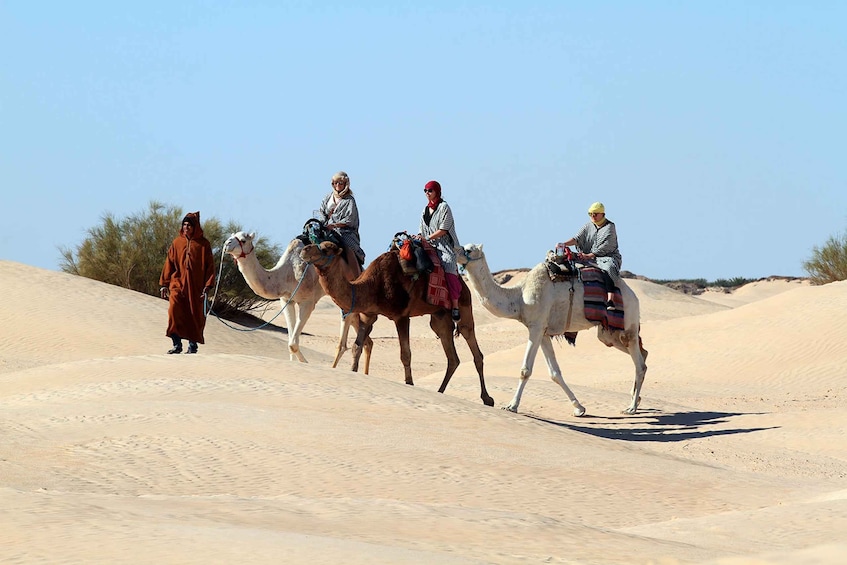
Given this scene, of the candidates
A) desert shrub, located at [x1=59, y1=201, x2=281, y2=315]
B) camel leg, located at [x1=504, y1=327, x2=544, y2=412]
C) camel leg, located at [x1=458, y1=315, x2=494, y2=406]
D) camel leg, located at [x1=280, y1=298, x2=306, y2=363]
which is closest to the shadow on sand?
camel leg, located at [x1=504, y1=327, x2=544, y2=412]

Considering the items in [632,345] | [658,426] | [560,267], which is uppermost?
[560,267]

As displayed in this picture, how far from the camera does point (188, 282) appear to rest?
14.9m

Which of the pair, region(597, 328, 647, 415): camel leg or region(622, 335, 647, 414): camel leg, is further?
region(622, 335, 647, 414): camel leg

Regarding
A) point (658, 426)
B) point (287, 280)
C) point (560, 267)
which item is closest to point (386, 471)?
point (560, 267)

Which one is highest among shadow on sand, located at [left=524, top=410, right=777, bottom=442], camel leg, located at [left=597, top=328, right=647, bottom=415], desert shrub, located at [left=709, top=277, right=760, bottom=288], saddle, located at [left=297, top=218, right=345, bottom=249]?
desert shrub, located at [left=709, top=277, right=760, bottom=288]

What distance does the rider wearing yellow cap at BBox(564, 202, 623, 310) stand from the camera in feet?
47.8

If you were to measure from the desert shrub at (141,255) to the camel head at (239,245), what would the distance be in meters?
13.5

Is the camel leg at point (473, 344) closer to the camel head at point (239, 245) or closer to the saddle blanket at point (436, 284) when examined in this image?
the saddle blanket at point (436, 284)

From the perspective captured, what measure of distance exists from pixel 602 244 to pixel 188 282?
5.14 meters

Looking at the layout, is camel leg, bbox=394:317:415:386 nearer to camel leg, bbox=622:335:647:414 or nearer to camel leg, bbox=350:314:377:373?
camel leg, bbox=350:314:377:373

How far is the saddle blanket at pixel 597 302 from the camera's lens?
1446 cm

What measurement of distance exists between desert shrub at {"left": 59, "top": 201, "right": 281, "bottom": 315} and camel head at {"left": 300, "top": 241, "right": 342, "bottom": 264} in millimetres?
15546

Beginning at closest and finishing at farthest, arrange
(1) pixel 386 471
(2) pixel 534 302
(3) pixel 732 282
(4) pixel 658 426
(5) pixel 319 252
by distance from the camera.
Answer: (1) pixel 386 471
(5) pixel 319 252
(2) pixel 534 302
(4) pixel 658 426
(3) pixel 732 282

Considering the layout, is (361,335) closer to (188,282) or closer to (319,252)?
(319,252)
